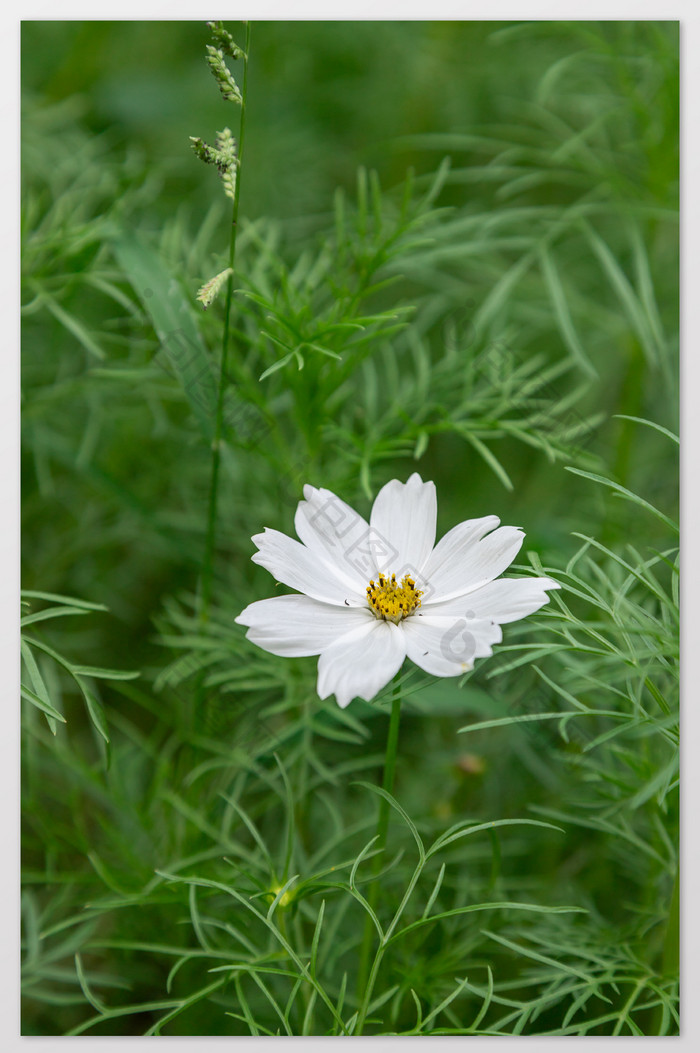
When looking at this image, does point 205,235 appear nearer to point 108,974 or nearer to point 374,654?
point 374,654

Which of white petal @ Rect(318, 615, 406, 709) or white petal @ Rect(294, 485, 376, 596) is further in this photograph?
white petal @ Rect(294, 485, 376, 596)

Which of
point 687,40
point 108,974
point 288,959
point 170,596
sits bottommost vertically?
point 108,974

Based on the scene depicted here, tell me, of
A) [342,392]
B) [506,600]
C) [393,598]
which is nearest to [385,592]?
[393,598]

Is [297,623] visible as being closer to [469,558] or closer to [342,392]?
[469,558]

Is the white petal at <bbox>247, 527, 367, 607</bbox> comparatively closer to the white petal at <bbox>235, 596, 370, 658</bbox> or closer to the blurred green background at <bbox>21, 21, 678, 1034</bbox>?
the white petal at <bbox>235, 596, 370, 658</bbox>

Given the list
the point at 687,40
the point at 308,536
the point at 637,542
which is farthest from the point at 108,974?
the point at 687,40

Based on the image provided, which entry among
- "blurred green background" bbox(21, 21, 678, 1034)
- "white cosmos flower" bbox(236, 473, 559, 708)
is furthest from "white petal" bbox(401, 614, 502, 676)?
"blurred green background" bbox(21, 21, 678, 1034)

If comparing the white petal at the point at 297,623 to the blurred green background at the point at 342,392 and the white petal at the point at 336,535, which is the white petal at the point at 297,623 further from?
the blurred green background at the point at 342,392
